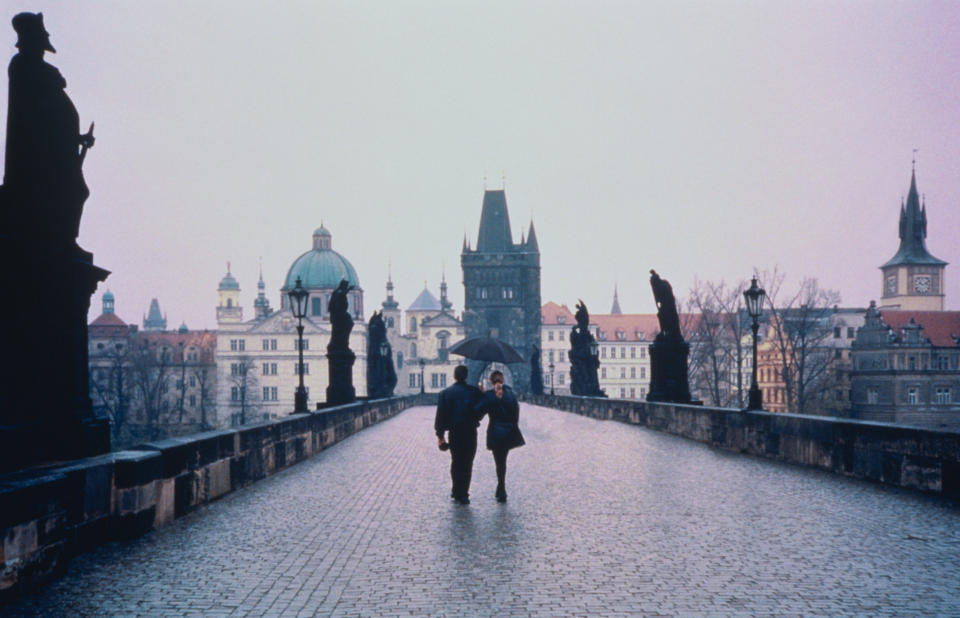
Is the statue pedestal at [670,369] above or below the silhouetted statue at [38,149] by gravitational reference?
below

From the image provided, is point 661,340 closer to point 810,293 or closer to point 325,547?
point 325,547

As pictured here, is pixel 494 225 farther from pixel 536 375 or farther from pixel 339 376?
pixel 339 376

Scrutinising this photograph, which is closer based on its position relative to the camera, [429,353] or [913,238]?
[913,238]

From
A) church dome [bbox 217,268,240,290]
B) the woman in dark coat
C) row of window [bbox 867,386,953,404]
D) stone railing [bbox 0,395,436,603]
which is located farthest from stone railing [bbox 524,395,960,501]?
church dome [bbox 217,268,240,290]

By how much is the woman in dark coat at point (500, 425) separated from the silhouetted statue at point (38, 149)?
464 cm

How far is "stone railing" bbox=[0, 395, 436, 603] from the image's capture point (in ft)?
19.5

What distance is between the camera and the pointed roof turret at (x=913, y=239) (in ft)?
382

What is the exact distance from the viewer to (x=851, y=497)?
33.1 feet

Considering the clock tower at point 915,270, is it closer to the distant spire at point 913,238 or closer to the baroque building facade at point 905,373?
the distant spire at point 913,238

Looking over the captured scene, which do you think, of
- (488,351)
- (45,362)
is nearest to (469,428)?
(45,362)

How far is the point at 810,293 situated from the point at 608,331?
238 feet

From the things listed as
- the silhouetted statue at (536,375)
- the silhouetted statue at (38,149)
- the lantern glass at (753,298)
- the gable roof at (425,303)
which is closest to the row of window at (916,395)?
the silhouetted statue at (536,375)

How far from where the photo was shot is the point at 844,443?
12.0 metres

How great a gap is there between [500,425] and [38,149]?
5536 mm
